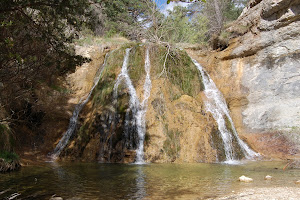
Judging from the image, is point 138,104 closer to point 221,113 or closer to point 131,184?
point 221,113

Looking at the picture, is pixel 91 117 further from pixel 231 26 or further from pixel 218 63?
pixel 231 26

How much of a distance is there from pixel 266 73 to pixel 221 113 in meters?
4.11

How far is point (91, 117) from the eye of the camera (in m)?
13.3

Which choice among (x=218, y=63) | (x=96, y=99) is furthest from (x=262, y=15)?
(x=96, y=99)

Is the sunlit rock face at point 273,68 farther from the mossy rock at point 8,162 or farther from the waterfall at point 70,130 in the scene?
the mossy rock at point 8,162

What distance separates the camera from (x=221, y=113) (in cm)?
1391

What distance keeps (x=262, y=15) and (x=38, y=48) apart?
14628mm

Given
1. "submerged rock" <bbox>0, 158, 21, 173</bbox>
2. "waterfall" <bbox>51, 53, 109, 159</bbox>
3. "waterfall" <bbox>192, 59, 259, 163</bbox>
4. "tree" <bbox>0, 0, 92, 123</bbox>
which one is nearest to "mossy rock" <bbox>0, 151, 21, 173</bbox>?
"submerged rock" <bbox>0, 158, 21, 173</bbox>

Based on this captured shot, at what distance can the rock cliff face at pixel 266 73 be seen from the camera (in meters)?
13.6

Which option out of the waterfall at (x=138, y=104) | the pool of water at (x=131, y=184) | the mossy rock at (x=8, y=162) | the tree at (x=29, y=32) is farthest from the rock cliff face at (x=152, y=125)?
the tree at (x=29, y=32)

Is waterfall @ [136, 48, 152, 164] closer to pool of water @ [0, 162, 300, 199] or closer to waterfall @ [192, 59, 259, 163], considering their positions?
pool of water @ [0, 162, 300, 199]

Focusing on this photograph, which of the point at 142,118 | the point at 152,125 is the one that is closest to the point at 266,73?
the point at 152,125

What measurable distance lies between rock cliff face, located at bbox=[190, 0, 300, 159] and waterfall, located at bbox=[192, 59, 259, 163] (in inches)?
24.8

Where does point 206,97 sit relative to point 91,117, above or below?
above
